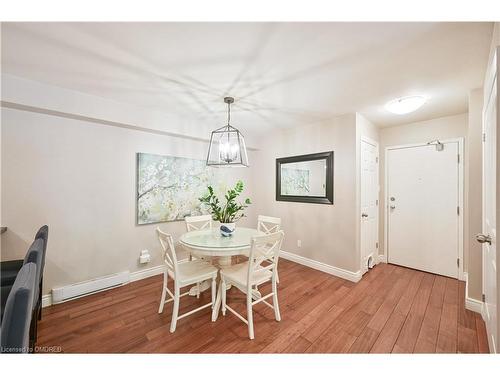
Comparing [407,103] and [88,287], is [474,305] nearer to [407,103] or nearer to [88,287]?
[407,103]

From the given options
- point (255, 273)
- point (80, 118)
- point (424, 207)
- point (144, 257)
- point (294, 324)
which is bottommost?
point (294, 324)

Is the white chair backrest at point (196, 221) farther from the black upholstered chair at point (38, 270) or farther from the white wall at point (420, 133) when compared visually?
the white wall at point (420, 133)

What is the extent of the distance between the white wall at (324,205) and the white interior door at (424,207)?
1.09m

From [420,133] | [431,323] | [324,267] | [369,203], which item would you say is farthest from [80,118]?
[420,133]

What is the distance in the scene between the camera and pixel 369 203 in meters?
3.18

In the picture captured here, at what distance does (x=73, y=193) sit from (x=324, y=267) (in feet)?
11.5

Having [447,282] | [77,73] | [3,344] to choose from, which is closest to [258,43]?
[77,73]

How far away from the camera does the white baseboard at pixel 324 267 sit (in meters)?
2.83

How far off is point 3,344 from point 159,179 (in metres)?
2.32

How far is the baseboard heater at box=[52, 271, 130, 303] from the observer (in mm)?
2191

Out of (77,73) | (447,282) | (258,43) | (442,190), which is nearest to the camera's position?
(258,43)

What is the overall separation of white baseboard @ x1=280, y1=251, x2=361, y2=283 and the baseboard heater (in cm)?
254
